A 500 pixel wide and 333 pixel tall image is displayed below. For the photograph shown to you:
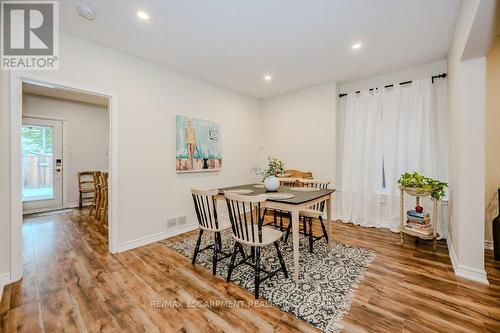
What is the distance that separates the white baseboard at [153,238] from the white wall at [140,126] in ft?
0.14

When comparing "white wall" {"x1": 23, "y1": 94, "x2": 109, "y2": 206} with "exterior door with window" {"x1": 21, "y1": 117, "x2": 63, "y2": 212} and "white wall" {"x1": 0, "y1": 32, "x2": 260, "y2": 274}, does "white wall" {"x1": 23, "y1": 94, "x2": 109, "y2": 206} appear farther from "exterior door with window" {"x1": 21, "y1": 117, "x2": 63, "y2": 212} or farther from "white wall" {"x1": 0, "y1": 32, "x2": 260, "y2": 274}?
"white wall" {"x1": 0, "y1": 32, "x2": 260, "y2": 274}

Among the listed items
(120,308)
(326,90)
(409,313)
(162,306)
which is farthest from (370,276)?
(326,90)

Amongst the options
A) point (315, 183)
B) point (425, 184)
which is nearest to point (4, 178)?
point (315, 183)

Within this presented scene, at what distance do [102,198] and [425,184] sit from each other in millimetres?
5385

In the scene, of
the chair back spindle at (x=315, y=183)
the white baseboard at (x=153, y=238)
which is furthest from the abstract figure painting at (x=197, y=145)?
the chair back spindle at (x=315, y=183)

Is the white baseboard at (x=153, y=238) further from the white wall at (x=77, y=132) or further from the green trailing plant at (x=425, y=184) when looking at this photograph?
the white wall at (x=77, y=132)

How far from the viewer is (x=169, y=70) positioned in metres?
3.38

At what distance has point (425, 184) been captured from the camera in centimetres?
287

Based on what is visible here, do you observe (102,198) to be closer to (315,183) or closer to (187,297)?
(187,297)

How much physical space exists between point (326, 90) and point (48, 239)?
5.32 metres

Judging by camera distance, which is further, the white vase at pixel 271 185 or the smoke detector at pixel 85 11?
the white vase at pixel 271 185

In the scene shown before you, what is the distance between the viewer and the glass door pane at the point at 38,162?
4680 mm

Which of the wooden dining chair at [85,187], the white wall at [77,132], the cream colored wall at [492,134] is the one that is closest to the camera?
the cream colored wall at [492,134]

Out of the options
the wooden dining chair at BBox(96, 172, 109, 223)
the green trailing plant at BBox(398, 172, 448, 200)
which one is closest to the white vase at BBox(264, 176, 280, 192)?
the green trailing plant at BBox(398, 172, 448, 200)
